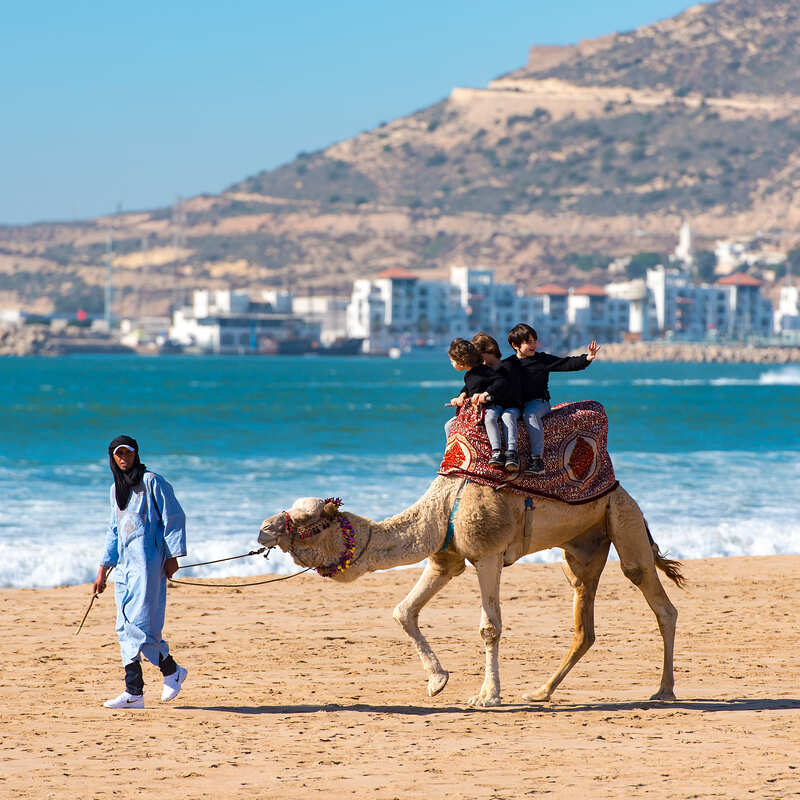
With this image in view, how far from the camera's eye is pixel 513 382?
8703 millimetres

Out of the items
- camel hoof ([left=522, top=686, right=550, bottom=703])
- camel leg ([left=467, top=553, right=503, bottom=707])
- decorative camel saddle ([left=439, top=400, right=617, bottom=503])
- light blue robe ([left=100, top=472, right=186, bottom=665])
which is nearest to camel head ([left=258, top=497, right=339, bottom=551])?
light blue robe ([left=100, top=472, right=186, bottom=665])

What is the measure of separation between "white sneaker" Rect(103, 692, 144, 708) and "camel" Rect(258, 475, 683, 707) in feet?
4.18

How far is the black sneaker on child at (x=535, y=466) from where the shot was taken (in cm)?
868

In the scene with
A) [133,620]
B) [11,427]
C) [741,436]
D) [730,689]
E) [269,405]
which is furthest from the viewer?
[269,405]

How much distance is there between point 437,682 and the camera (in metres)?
8.85

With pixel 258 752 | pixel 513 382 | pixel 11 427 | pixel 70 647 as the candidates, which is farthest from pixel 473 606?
pixel 11 427

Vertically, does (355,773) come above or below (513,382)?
below

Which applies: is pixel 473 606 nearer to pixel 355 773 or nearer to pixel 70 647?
pixel 70 647

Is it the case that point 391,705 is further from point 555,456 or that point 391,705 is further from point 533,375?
point 533,375

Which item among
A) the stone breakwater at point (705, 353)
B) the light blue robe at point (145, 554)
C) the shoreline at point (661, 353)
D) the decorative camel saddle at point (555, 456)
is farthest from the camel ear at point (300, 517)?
the stone breakwater at point (705, 353)

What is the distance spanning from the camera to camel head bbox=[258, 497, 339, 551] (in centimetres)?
809

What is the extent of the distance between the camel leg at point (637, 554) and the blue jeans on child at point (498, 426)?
3.12 ft

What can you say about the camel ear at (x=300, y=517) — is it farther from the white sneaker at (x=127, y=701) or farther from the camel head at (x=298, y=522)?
the white sneaker at (x=127, y=701)

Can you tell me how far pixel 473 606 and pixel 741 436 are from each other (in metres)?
34.1
